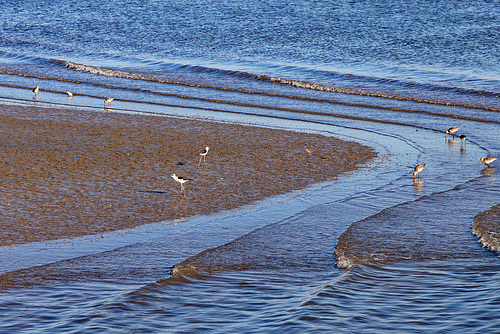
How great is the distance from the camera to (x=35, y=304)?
688cm

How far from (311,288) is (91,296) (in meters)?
2.77

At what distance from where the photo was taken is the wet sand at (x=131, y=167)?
10164 millimetres

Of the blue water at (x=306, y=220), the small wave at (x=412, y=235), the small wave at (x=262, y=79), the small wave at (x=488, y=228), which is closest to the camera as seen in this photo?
the blue water at (x=306, y=220)

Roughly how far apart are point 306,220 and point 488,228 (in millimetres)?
3076

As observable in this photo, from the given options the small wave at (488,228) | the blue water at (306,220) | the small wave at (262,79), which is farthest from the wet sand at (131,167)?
the small wave at (262,79)

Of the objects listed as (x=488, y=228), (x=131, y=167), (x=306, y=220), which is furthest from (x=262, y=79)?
(x=488, y=228)

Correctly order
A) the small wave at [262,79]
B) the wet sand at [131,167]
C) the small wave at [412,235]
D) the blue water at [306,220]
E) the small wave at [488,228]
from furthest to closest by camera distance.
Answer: the small wave at [262,79], the wet sand at [131,167], the small wave at [488,228], the small wave at [412,235], the blue water at [306,220]

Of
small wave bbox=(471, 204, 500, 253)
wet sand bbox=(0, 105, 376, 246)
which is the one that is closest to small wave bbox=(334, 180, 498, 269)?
small wave bbox=(471, 204, 500, 253)

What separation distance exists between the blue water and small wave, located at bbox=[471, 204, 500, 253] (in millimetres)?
153

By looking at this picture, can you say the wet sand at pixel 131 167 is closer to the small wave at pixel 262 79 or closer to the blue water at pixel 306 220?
the blue water at pixel 306 220

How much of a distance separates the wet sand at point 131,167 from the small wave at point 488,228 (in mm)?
3889

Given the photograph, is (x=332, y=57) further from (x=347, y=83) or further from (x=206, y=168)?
(x=206, y=168)

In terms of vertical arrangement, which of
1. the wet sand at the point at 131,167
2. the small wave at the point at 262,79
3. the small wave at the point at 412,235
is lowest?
the small wave at the point at 412,235

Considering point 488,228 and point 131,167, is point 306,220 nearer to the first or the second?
point 488,228
